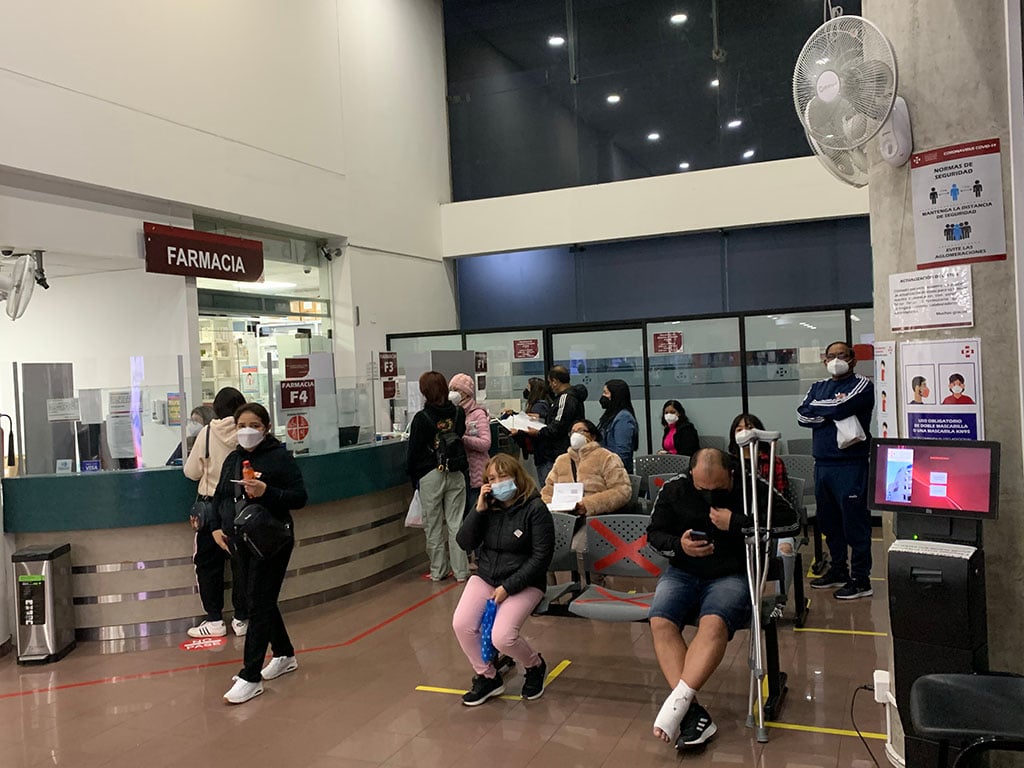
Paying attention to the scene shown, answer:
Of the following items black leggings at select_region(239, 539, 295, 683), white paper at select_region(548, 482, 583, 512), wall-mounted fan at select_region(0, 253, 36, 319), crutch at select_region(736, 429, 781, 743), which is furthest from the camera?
wall-mounted fan at select_region(0, 253, 36, 319)

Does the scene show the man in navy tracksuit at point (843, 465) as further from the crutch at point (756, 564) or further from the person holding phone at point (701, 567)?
the crutch at point (756, 564)

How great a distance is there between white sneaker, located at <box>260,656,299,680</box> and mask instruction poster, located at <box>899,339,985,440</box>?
3401 millimetres

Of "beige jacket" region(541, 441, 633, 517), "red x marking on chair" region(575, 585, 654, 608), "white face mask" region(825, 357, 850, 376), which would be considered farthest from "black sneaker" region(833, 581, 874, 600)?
"red x marking on chair" region(575, 585, 654, 608)

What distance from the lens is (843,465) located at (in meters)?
5.55

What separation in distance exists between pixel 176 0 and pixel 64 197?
2283mm

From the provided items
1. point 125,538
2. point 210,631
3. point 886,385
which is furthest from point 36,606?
point 886,385

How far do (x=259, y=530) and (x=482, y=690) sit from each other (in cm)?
137

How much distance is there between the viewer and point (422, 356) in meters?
8.91

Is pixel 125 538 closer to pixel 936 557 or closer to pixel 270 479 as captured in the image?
pixel 270 479

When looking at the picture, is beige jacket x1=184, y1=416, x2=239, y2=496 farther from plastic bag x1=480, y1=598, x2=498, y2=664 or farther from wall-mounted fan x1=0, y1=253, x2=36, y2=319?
wall-mounted fan x1=0, y1=253, x2=36, y2=319

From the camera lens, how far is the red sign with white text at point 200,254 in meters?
7.86

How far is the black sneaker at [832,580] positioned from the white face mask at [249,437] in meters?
3.85

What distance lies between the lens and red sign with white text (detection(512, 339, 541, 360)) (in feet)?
33.2

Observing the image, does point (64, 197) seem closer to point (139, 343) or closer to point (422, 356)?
point (139, 343)
